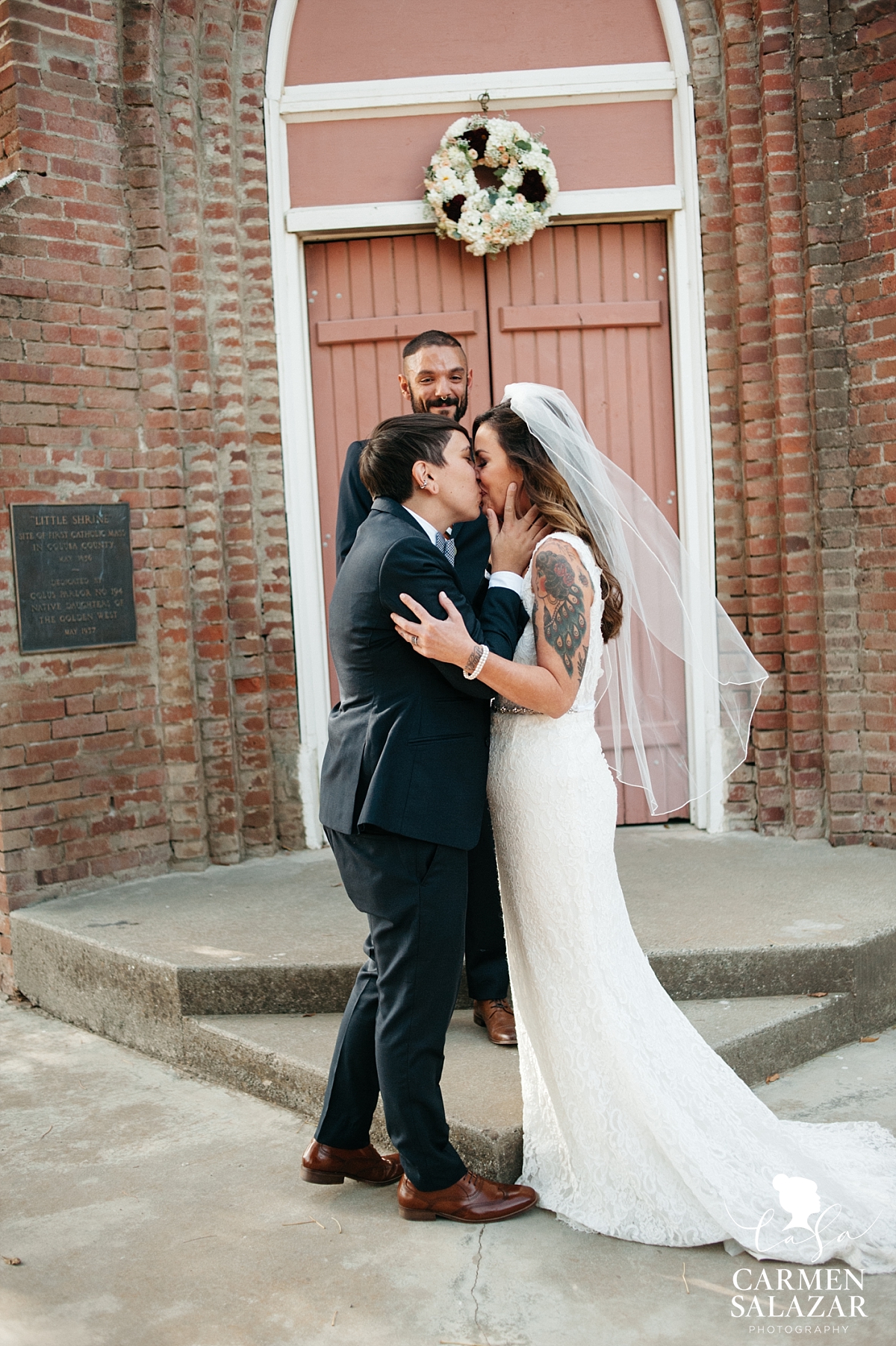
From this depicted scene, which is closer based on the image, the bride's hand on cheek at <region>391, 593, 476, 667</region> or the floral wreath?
the bride's hand on cheek at <region>391, 593, 476, 667</region>

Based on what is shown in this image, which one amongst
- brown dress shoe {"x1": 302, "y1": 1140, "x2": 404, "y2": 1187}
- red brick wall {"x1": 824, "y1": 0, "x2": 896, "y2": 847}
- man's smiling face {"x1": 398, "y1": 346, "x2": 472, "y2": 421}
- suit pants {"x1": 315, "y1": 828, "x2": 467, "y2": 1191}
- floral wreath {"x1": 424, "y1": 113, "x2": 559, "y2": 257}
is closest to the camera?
suit pants {"x1": 315, "y1": 828, "x2": 467, "y2": 1191}

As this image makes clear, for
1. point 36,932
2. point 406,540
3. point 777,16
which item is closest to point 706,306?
point 777,16

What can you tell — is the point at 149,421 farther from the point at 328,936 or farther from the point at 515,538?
the point at 515,538

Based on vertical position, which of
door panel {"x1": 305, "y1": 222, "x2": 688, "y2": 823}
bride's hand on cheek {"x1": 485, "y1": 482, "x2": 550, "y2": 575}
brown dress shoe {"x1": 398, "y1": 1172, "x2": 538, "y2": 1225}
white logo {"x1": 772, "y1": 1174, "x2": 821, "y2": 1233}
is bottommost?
brown dress shoe {"x1": 398, "y1": 1172, "x2": 538, "y2": 1225}

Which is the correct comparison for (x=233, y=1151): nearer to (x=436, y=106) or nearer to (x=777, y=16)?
(x=436, y=106)

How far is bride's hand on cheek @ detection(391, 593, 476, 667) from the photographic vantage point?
2.74 meters

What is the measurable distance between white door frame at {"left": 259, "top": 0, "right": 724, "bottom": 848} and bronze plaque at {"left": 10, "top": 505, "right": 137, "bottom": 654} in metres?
0.81

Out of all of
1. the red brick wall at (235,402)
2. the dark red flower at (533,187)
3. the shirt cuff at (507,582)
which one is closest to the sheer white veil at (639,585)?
the shirt cuff at (507,582)

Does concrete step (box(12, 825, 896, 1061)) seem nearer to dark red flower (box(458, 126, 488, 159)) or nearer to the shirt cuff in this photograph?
the shirt cuff

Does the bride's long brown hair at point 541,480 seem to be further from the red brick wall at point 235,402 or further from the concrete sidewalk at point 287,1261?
the red brick wall at point 235,402

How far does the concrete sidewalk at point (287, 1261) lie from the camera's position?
264 centimetres

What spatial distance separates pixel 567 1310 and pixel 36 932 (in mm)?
2939

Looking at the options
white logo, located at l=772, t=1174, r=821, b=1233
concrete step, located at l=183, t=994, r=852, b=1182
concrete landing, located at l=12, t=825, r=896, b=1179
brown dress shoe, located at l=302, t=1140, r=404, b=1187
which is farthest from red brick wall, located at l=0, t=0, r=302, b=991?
white logo, located at l=772, t=1174, r=821, b=1233

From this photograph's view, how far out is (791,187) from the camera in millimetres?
5379
